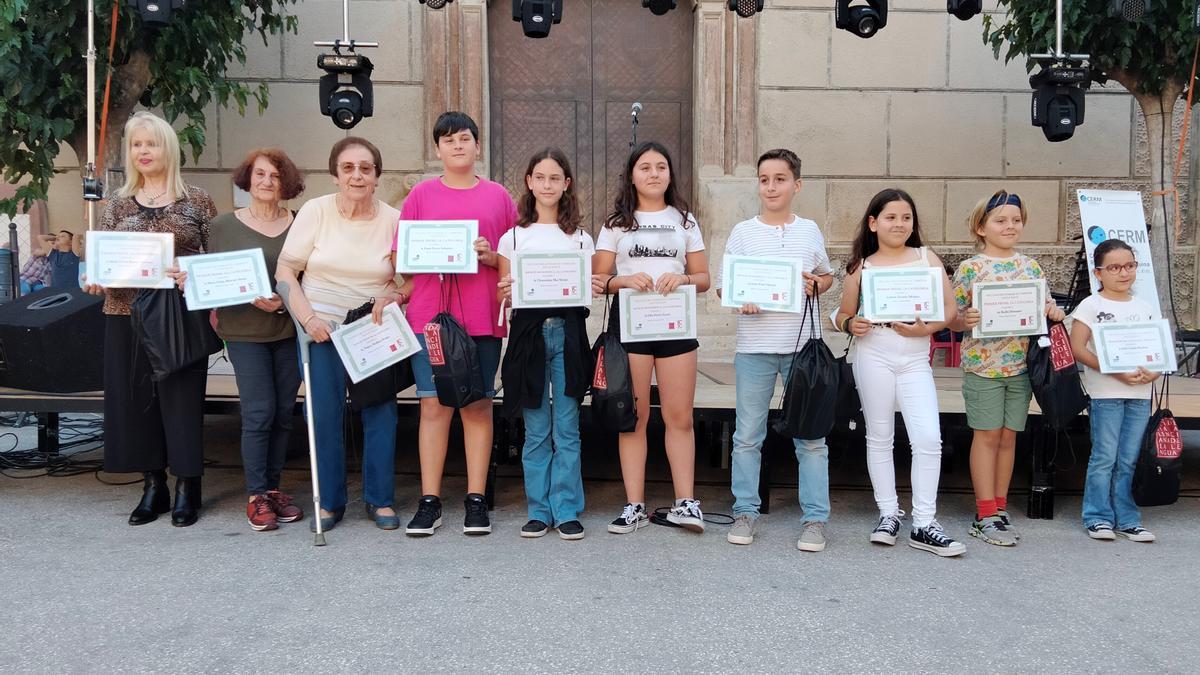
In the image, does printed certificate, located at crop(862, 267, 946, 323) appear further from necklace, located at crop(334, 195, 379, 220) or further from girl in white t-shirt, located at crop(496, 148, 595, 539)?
necklace, located at crop(334, 195, 379, 220)

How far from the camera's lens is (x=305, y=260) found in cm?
398

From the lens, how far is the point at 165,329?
396 cm

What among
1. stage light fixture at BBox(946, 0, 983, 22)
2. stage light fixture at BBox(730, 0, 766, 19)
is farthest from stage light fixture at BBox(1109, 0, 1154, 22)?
stage light fixture at BBox(730, 0, 766, 19)

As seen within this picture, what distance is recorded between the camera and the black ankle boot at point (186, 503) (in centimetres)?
418

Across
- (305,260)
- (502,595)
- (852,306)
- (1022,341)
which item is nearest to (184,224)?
(305,260)

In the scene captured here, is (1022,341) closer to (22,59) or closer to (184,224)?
(184,224)

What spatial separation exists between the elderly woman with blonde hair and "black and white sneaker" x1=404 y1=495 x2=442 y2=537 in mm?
1077

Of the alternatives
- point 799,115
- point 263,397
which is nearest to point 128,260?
point 263,397

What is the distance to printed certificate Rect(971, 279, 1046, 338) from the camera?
3953 millimetres

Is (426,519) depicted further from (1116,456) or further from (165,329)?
(1116,456)

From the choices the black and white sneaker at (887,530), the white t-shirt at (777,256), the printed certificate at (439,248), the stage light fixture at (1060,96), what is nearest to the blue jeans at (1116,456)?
the black and white sneaker at (887,530)

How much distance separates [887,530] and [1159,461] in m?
1.27

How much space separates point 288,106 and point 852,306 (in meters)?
6.76

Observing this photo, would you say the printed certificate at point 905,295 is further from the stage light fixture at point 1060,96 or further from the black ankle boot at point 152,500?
the stage light fixture at point 1060,96
